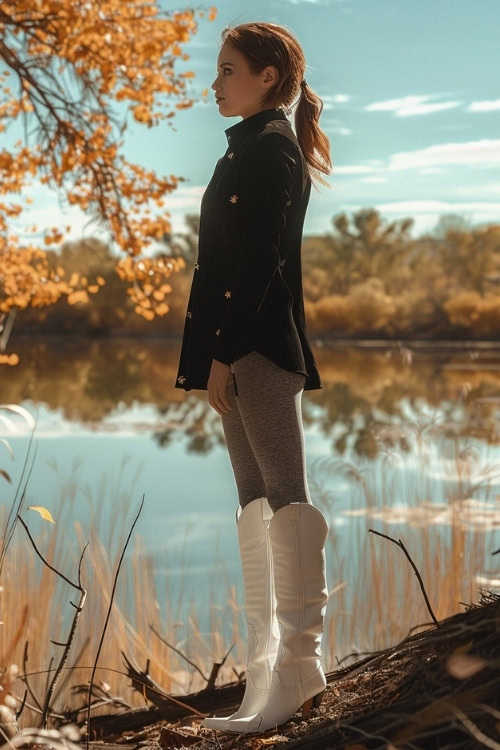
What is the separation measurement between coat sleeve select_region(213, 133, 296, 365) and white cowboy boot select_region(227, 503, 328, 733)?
35cm

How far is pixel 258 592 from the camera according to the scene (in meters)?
1.88

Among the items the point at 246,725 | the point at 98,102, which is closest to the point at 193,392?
the point at 98,102

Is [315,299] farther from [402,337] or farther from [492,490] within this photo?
[492,490]

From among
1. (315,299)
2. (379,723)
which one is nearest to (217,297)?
(379,723)

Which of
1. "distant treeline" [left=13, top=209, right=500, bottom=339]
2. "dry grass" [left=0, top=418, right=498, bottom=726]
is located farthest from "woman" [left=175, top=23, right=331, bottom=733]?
"distant treeline" [left=13, top=209, right=500, bottom=339]

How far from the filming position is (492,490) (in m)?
3.77

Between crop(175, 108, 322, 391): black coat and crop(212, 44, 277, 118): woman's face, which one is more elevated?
crop(212, 44, 277, 118): woman's face

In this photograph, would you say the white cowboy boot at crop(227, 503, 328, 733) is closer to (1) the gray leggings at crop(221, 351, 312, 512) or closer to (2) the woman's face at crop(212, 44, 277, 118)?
(1) the gray leggings at crop(221, 351, 312, 512)

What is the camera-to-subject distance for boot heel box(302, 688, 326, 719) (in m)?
1.81

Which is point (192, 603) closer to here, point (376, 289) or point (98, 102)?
point (98, 102)

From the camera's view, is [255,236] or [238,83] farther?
[238,83]

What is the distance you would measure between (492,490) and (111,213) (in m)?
2.29

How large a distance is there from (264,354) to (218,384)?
11cm

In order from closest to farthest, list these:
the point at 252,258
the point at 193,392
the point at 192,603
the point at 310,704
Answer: the point at 252,258 < the point at 310,704 < the point at 192,603 < the point at 193,392
